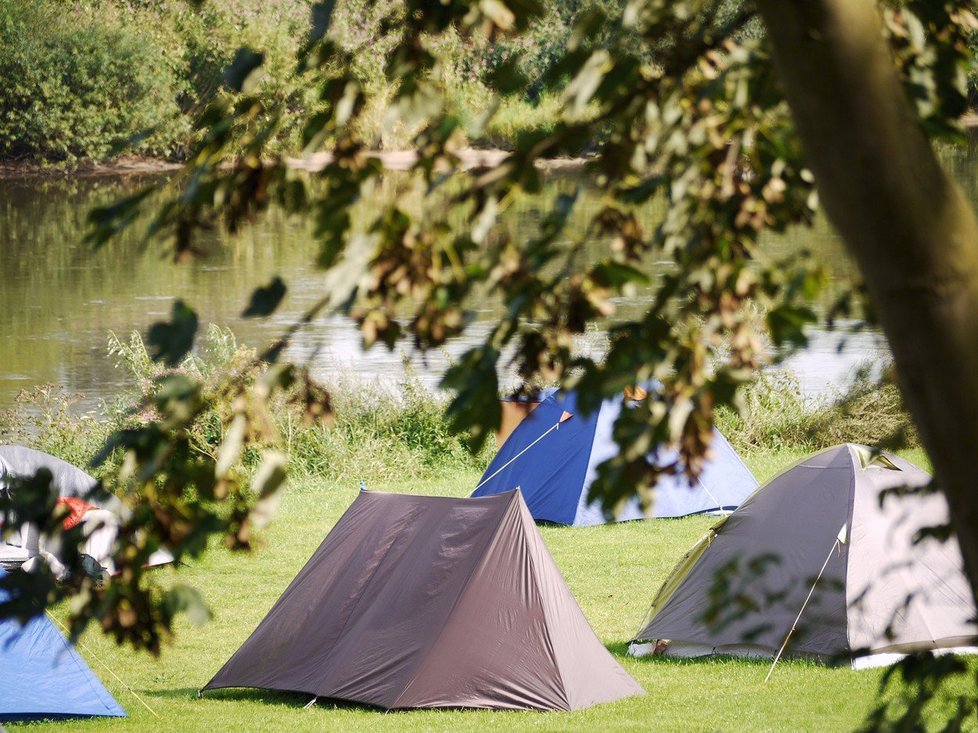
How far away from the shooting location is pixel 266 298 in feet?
4.48

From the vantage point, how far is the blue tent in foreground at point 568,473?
1120 centimetres

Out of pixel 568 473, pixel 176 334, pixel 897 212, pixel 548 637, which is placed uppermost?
pixel 897 212

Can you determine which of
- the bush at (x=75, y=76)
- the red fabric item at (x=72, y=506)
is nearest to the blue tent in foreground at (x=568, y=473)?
the red fabric item at (x=72, y=506)

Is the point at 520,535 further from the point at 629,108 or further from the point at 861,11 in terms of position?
the point at 861,11

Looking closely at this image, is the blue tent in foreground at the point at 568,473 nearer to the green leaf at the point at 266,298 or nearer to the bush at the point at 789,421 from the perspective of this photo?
the bush at the point at 789,421

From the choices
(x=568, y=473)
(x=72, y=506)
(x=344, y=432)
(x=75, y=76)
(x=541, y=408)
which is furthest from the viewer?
(x=75, y=76)

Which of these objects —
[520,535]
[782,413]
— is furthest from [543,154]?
[782,413]

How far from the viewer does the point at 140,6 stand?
110 ft

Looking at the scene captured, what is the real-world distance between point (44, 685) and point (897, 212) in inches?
240

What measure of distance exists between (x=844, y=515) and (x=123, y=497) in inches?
247

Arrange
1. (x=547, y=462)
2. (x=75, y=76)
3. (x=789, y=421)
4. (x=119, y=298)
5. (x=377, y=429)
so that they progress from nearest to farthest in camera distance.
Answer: (x=547, y=462), (x=377, y=429), (x=789, y=421), (x=119, y=298), (x=75, y=76)

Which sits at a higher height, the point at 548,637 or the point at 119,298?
the point at 548,637

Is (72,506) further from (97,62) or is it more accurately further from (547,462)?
(97,62)

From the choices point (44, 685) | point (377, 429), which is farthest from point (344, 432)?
point (44, 685)
